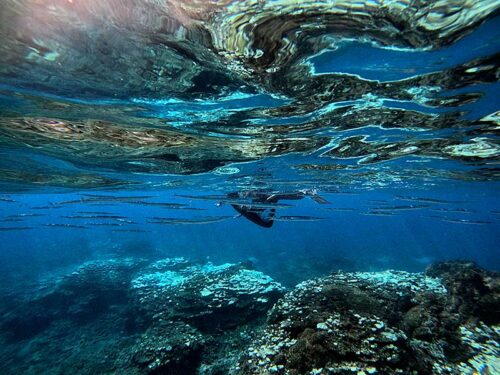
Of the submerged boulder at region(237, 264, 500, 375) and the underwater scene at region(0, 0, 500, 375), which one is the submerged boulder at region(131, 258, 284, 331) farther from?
the submerged boulder at region(237, 264, 500, 375)

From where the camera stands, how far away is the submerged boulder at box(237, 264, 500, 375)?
217 inches

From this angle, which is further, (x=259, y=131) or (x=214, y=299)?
(x=214, y=299)

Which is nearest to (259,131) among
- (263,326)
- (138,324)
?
(263,326)

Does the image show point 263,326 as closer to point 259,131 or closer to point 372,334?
point 372,334

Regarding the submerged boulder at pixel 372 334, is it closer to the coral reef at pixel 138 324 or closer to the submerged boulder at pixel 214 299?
the coral reef at pixel 138 324

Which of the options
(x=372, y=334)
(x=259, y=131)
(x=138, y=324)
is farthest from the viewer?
(x=138, y=324)

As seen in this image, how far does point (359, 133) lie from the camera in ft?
38.0

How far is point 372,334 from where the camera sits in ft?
19.8

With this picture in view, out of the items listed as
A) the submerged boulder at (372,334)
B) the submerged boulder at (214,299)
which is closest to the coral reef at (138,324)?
the submerged boulder at (214,299)

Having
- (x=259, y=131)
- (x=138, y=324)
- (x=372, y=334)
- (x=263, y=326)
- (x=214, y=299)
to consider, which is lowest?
(x=138, y=324)

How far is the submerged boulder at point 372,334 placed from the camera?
5.50 meters

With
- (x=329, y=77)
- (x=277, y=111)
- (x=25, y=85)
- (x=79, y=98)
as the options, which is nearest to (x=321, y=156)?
(x=277, y=111)

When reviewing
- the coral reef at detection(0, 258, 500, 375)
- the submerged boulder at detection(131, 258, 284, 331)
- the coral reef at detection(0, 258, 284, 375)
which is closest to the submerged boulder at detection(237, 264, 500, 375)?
the coral reef at detection(0, 258, 500, 375)

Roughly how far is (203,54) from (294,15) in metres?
2.25
